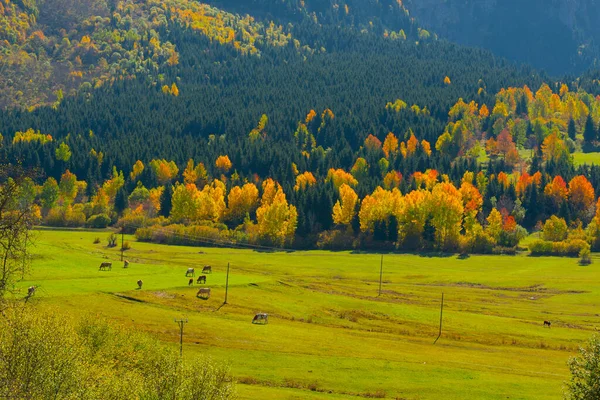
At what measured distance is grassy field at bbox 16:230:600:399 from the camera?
8162 cm

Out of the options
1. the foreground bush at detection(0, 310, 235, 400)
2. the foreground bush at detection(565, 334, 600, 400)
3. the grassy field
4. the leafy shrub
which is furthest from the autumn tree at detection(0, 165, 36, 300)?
the leafy shrub

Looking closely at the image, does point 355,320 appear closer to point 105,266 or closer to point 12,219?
point 105,266

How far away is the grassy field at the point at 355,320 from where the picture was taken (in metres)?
81.6

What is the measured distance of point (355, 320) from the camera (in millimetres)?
114812

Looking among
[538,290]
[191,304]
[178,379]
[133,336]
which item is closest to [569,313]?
[538,290]

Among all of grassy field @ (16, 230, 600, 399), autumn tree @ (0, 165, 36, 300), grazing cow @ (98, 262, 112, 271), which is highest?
autumn tree @ (0, 165, 36, 300)

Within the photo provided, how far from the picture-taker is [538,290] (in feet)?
502

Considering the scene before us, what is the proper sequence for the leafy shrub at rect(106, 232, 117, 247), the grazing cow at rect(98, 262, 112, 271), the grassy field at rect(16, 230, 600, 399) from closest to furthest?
the grassy field at rect(16, 230, 600, 399), the grazing cow at rect(98, 262, 112, 271), the leafy shrub at rect(106, 232, 117, 247)

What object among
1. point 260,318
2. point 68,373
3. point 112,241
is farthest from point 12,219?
point 112,241

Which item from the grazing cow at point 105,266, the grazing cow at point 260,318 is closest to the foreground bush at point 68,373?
the grazing cow at point 260,318

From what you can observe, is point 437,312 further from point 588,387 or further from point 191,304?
point 588,387

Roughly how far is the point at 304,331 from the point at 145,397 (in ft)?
159

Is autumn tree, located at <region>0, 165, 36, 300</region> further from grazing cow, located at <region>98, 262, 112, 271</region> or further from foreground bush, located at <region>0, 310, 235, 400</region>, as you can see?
grazing cow, located at <region>98, 262, 112, 271</region>

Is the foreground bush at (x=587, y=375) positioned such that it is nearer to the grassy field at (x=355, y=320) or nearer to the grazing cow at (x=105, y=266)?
the grassy field at (x=355, y=320)
